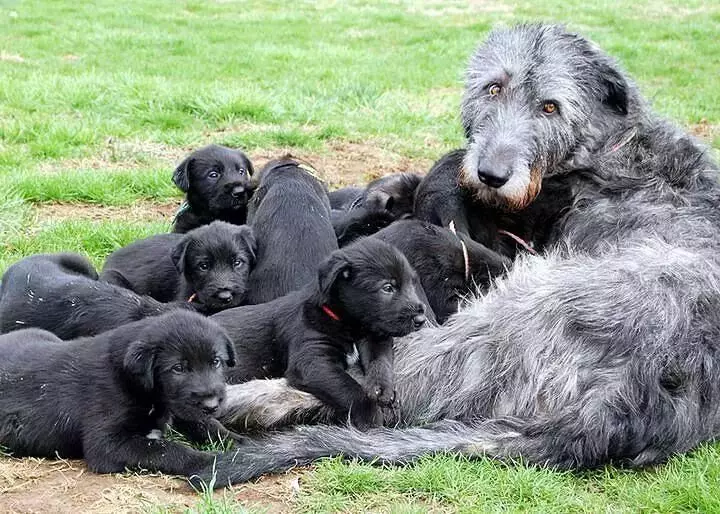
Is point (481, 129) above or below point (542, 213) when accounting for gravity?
above

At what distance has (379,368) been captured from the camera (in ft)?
17.3

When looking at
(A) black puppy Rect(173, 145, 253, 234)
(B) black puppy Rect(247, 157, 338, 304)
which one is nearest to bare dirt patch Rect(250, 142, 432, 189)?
(A) black puppy Rect(173, 145, 253, 234)

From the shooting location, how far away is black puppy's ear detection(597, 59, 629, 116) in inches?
247

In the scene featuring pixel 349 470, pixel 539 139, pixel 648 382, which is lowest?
pixel 349 470

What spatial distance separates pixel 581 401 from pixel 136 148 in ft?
22.8

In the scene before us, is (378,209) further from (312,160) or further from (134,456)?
(312,160)

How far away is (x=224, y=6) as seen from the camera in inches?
968

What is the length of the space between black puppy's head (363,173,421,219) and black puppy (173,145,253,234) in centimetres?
95

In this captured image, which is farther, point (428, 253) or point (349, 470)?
point (428, 253)

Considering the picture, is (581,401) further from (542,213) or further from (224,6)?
(224,6)

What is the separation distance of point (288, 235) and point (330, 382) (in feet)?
4.86

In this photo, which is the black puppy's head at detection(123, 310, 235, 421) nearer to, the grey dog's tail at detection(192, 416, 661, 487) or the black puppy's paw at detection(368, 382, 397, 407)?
the grey dog's tail at detection(192, 416, 661, 487)

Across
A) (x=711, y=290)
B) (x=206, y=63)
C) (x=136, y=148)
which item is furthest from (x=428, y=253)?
(x=206, y=63)

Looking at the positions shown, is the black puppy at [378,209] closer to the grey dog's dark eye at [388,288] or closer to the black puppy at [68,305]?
the black puppy at [68,305]
